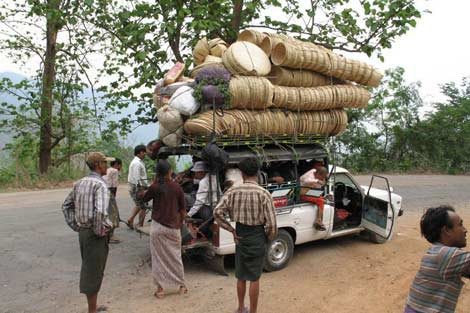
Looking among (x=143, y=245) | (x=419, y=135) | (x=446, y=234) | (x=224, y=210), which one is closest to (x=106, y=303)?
(x=224, y=210)

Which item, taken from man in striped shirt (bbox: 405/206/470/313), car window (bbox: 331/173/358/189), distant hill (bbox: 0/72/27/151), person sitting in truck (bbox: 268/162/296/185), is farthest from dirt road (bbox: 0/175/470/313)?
distant hill (bbox: 0/72/27/151)

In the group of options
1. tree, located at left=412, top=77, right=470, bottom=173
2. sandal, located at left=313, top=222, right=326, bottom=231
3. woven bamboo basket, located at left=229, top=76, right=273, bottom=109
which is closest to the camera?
woven bamboo basket, located at left=229, top=76, right=273, bottom=109

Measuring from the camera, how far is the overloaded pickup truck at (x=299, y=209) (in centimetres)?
603

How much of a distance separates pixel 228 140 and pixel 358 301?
8.27 feet

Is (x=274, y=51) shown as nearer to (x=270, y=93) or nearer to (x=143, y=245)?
(x=270, y=93)

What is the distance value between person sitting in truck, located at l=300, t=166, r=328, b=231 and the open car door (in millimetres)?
899

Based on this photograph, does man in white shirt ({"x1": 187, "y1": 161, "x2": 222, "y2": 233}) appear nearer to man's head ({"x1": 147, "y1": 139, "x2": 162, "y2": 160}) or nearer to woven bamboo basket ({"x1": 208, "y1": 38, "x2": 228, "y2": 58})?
man's head ({"x1": 147, "y1": 139, "x2": 162, "y2": 160})

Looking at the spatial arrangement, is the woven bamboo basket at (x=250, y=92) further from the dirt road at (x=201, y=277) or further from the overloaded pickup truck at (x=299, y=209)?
the dirt road at (x=201, y=277)

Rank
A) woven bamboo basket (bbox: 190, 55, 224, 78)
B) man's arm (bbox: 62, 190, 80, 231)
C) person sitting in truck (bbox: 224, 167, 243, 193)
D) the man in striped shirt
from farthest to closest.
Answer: woven bamboo basket (bbox: 190, 55, 224, 78) → person sitting in truck (bbox: 224, 167, 243, 193) → man's arm (bbox: 62, 190, 80, 231) → the man in striped shirt

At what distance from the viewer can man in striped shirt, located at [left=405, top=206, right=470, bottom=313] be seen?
2.58 metres

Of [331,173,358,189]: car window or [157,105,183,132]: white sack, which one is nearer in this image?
[157,105,183,132]: white sack

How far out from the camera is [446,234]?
268 cm

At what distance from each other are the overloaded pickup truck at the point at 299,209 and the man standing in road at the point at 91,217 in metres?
1.38

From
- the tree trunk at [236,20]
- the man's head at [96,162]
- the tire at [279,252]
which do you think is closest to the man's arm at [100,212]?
the man's head at [96,162]
